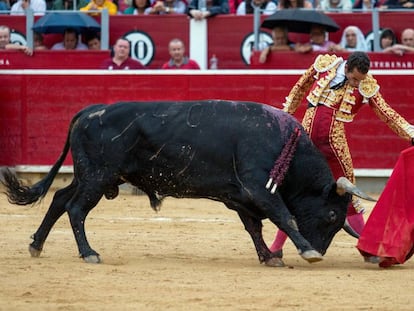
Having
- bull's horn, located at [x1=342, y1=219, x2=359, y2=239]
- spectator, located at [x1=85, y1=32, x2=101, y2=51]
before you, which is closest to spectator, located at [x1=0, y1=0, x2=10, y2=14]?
spectator, located at [x1=85, y1=32, x2=101, y2=51]

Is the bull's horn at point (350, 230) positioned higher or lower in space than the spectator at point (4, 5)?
lower

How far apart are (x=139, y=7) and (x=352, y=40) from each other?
2.29m

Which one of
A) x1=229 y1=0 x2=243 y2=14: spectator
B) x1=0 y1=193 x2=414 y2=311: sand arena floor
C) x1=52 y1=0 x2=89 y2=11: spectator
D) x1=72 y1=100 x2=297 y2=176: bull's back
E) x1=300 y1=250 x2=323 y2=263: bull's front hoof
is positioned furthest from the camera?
x1=229 y1=0 x2=243 y2=14: spectator

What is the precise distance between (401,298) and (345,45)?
5.96m

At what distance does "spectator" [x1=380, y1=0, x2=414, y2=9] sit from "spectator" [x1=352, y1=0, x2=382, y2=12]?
0.12 m

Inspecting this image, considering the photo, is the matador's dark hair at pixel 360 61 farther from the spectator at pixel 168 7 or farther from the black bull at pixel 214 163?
the spectator at pixel 168 7

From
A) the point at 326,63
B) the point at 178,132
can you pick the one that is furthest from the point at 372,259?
the point at 178,132

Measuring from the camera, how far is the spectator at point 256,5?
11510 mm

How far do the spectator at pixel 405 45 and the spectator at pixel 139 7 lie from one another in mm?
2549

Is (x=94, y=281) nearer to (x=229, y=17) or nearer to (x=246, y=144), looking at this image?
(x=246, y=144)

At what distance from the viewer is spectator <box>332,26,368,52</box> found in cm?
1094

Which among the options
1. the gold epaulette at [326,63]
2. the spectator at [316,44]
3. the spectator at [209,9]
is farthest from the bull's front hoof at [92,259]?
the spectator at [209,9]

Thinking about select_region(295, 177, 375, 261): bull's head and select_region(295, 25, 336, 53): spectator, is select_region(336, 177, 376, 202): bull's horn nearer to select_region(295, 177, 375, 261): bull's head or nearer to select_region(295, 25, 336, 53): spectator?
select_region(295, 177, 375, 261): bull's head

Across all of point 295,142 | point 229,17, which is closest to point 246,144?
point 295,142
